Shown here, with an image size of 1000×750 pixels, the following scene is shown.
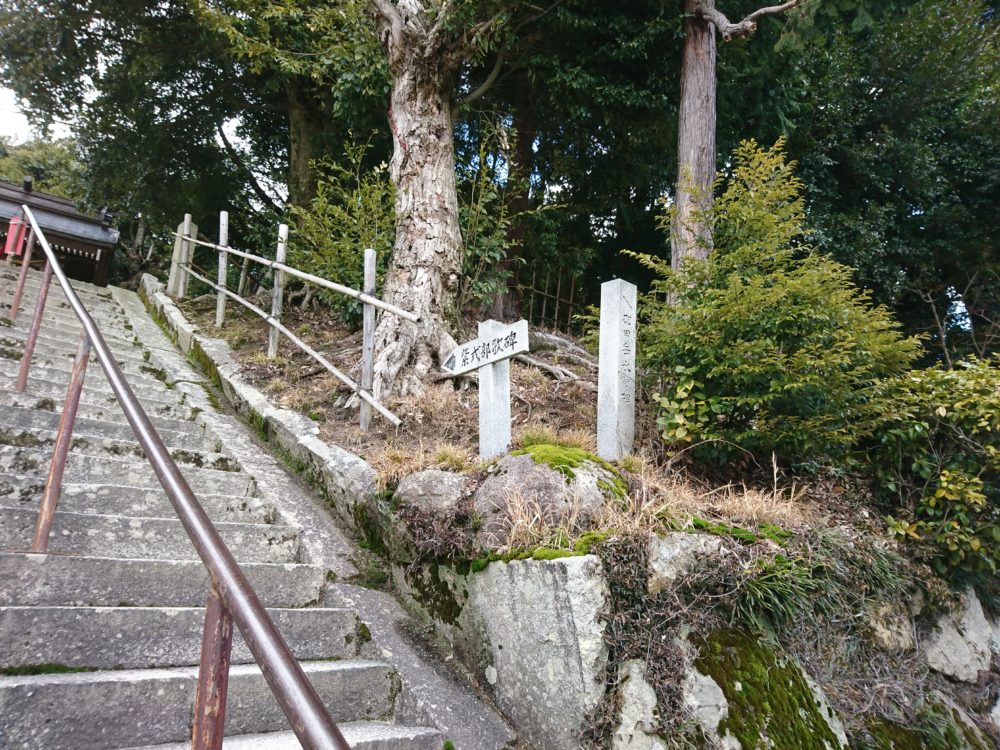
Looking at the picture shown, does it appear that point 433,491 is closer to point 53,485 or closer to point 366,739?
point 366,739

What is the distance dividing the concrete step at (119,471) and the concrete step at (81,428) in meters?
0.21

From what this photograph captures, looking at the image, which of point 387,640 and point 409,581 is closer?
point 387,640

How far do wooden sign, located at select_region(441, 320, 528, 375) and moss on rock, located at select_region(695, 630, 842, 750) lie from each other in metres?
1.68

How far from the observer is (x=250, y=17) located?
8391 mm

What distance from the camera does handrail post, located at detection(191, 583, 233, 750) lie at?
1061 mm

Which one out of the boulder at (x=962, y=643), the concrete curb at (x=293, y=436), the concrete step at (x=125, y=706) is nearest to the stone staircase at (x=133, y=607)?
the concrete step at (x=125, y=706)

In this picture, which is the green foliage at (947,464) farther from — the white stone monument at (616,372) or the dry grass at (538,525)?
the dry grass at (538,525)

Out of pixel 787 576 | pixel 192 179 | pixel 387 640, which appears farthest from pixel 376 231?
pixel 192 179

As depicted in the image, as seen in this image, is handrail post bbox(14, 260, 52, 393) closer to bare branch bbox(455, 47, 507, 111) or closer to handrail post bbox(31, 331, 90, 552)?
handrail post bbox(31, 331, 90, 552)

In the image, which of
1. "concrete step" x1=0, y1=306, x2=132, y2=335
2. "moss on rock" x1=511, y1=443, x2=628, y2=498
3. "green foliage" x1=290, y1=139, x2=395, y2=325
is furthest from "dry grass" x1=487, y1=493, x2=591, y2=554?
"concrete step" x1=0, y1=306, x2=132, y2=335

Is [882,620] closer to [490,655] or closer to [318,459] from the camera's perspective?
[490,655]

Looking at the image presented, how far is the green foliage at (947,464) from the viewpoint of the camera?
137 inches

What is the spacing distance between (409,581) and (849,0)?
21.1 ft

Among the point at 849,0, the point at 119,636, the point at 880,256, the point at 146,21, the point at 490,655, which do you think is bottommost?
the point at 490,655
